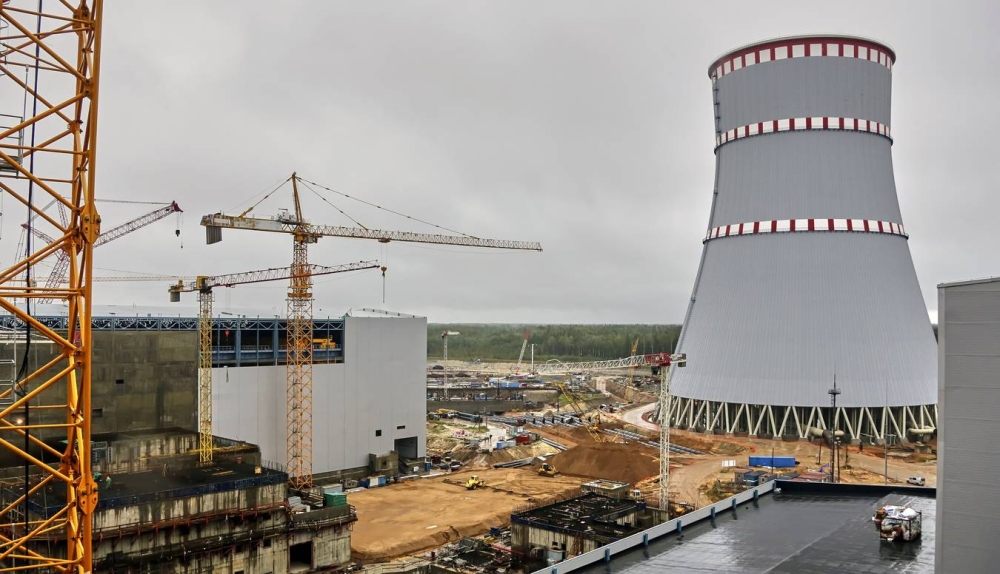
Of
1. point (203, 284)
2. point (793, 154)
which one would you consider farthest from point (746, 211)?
point (203, 284)

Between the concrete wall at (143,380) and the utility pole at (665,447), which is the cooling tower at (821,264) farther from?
the concrete wall at (143,380)

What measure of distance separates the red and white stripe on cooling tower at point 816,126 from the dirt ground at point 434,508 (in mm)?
33396

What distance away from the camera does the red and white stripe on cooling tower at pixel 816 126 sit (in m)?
60.0

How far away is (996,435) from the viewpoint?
16.5m

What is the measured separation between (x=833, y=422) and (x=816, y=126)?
964 inches

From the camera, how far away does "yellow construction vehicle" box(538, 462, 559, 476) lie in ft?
196

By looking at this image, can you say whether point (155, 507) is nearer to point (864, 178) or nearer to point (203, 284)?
point (203, 284)

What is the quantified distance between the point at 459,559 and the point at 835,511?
18.2 meters

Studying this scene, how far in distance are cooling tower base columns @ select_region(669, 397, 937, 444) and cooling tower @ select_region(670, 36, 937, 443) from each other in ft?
0.35

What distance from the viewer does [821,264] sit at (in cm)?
5969

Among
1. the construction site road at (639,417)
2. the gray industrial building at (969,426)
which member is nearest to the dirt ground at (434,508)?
the construction site road at (639,417)

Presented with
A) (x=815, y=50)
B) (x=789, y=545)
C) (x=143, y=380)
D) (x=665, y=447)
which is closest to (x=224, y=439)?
(x=143, y=380)

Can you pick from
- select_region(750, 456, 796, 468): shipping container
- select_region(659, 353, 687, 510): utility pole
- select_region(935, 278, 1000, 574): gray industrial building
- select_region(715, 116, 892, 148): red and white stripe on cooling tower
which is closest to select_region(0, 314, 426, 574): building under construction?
select_region(659, 353, 687, 510): utility pole

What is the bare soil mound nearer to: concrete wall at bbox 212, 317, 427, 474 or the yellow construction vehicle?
the yellow construction vehicle
